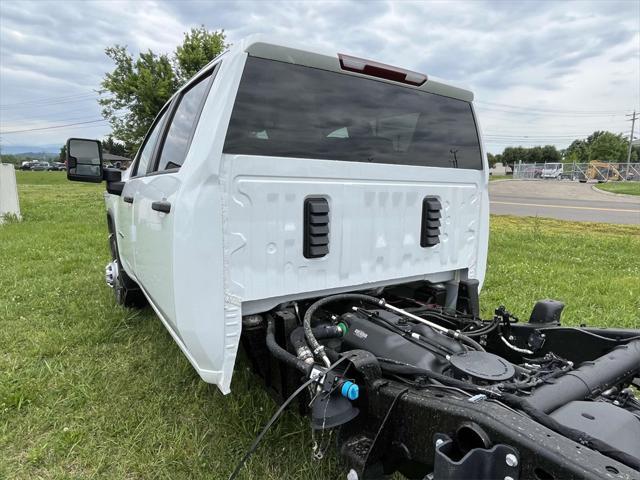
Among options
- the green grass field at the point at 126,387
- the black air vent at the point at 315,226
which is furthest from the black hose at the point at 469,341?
the green grass field at the point at 126,387

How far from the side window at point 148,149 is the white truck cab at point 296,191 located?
0.47 metres

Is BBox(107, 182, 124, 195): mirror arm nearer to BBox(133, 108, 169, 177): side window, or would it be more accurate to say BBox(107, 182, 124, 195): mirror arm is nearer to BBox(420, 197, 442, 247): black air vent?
BBox(133, 108, 169, 177): side window

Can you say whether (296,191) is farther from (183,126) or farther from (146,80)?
(146,80)

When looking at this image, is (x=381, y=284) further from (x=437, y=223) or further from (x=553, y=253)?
(x=553, y=253)

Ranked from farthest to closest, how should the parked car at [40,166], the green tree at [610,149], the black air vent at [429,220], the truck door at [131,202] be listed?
the parked car at [40,166], the green tree at [610,149], the truck door at [131,202], the black air vent at [429,220]

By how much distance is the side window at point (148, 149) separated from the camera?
3485 mm

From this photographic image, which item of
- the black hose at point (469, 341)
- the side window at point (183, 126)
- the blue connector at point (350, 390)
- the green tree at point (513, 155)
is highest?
the green tree at point (513, 155)

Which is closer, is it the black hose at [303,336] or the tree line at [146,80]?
the black hose at [303,336]

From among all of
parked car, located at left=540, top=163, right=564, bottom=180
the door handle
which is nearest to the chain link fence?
parked car, located at left=540, top=163, right=564, bottom=180

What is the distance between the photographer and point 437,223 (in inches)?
109

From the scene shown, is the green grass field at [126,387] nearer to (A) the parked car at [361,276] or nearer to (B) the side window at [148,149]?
(A) the parked car at [361,276]

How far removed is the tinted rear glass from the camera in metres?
2.07

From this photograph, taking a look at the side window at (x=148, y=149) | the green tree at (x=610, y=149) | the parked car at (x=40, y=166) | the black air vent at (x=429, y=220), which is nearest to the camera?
the black air vent at (x=429, y=220)

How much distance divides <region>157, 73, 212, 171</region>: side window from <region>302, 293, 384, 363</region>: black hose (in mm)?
1019
